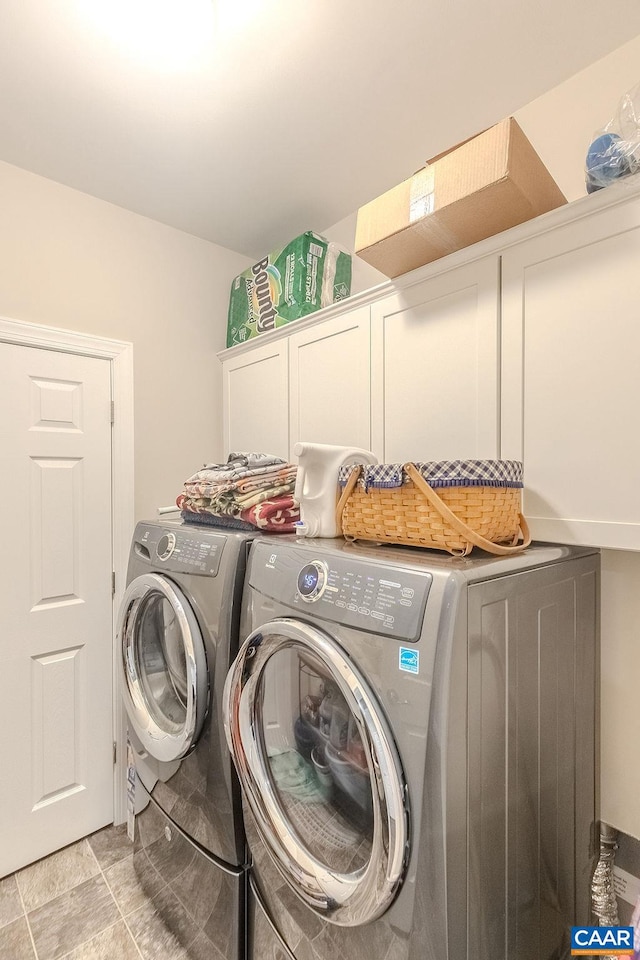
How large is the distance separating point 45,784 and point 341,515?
1.69m

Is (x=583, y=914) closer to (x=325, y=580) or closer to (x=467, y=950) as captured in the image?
(x=467, y=950)

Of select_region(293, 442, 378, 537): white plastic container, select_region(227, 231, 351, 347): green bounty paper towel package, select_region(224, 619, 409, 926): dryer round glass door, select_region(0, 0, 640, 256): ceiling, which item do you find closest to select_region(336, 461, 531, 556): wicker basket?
select_region(293, 442, 378, 537): white plastic container

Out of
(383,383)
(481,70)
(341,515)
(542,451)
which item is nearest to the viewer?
(542,451)

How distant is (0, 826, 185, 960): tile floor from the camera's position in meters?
1.51

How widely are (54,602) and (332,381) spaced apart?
1426 millimetres

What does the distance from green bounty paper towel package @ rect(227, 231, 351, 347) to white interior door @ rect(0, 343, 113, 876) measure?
0.76m

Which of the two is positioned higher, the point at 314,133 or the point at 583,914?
the point at 314,133

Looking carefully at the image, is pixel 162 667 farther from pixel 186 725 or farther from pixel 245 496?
pixel 245 496

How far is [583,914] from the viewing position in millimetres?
1247

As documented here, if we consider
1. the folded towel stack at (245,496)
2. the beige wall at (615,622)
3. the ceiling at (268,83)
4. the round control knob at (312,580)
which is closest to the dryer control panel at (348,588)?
the round control knob at (312,580)

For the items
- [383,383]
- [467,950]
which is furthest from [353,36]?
[467,950]

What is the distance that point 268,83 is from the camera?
149 centimetres

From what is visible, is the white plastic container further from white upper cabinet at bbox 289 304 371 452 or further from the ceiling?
the ceiling

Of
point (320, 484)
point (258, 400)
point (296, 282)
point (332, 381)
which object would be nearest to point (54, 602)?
point (258, 400)
